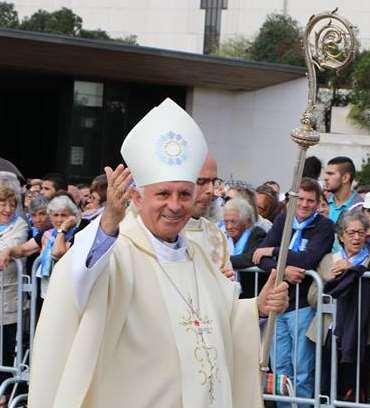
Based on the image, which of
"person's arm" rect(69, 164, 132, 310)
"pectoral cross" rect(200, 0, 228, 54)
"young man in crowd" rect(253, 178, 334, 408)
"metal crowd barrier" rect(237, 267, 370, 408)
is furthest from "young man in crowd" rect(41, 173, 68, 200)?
"pectoral cross" rect(200, 0, 228, 54)

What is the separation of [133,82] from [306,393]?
1786 cm

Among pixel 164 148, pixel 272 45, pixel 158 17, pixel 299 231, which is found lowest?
pixel 299 231

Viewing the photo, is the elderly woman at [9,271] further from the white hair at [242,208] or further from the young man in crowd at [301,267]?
the young man in crowd at [301,267]

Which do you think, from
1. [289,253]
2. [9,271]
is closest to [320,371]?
[289,253]

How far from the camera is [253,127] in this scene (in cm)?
2589

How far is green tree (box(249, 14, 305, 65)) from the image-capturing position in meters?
62.3

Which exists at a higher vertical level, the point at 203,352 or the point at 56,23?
the point at 56,23

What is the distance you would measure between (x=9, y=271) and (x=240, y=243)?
1780 mm

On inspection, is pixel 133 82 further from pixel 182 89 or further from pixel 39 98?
pixel 39 98

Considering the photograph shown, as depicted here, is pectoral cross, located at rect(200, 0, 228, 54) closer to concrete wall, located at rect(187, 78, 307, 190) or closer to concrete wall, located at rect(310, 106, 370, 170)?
concrete wall, located at rect(310, 106, 370, 170)

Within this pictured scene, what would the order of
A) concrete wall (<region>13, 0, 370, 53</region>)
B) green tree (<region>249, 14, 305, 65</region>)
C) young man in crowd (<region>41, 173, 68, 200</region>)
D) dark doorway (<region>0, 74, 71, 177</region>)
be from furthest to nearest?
concrete wall (<region>13, 0, 370, 53</region>) → green tree (<region>249, 14, 305, 65</region>) → dark doorway (<region>0, 74, 71, 177</region>) → young man in crowd (<region>41, 173, 68, 200</region>)

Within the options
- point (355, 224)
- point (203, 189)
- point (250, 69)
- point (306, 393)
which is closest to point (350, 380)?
point (306, 393)

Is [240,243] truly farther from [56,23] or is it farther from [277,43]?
[56,23]

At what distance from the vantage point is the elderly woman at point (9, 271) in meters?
8.64
